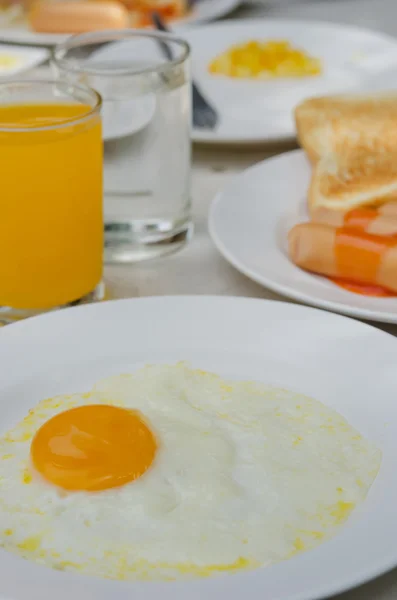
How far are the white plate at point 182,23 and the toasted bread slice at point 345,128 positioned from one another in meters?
1.02

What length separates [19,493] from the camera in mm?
871

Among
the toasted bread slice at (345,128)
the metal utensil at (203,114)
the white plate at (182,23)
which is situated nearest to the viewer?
the toasted bread slice at (345,128)

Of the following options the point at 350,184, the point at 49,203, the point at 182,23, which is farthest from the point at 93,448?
the point at 182,23

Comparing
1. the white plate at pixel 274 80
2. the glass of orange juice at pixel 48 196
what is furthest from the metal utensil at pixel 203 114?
the glass of orange juice at pixel 48 196

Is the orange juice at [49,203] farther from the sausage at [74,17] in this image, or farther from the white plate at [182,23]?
the sausage at [74,17]

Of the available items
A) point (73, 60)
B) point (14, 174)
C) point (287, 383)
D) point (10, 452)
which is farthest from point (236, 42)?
point (10, 452)

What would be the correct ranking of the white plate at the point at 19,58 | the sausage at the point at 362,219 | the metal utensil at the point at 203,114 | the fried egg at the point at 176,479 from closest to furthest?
the fried egg at the point at 176,479
the sausage at the point at 362,219
the metal utensil at the point at 203,114
the white plate at the point at 19,58

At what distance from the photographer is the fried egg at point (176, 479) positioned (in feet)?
2.60

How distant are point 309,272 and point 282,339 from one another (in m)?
0.25

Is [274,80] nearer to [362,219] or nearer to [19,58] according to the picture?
[19,58]

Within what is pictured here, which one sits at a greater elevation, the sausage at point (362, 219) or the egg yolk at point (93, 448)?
the sausage at point (362, 219)

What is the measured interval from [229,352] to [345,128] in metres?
0.79

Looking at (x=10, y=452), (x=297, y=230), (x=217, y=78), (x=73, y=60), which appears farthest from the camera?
(x=217, y=78)

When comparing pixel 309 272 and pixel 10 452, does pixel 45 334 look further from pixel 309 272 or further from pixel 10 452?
pixel 309 272
